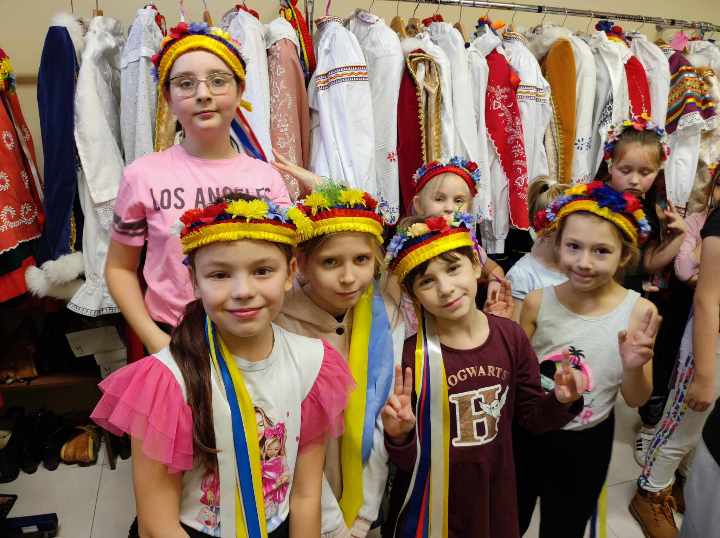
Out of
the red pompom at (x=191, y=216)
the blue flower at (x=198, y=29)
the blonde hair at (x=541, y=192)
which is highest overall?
the blue flower at (x=198, y=29)

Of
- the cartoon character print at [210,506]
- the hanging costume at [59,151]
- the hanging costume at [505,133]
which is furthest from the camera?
the hanging costume at [505,133]

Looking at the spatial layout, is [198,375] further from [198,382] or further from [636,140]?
[636,140]

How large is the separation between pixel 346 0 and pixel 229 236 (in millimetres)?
2021

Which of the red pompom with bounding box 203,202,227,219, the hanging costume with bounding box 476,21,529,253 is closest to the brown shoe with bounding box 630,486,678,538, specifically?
the hanging costume with bounding box 476,21,529,253

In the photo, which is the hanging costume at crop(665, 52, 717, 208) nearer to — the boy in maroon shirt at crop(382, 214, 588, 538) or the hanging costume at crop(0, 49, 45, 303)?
the boy in maroon shirt at crop(382, 214, 588, 538)

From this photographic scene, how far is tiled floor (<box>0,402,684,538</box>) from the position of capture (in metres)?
1.90

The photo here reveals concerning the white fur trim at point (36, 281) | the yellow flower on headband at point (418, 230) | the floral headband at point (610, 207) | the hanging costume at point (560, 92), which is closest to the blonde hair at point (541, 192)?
the hanging costume at point (560, 92)

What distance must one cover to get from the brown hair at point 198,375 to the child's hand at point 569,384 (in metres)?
0.73

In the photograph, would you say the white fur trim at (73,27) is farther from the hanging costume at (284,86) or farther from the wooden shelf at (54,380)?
the wooden shelf at (54,380)

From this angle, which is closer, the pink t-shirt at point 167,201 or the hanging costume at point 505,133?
the pink t-shirt at point 167,201

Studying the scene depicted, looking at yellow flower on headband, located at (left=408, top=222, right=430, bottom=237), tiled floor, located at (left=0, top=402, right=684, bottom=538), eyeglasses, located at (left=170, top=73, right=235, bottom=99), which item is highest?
eyeglasses, located at (left=170, top=73, right=235, bottom=99)

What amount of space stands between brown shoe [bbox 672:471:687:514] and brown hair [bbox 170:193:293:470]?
192cm

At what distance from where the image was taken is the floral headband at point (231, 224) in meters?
0.92

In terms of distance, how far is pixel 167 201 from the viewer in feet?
4.01
